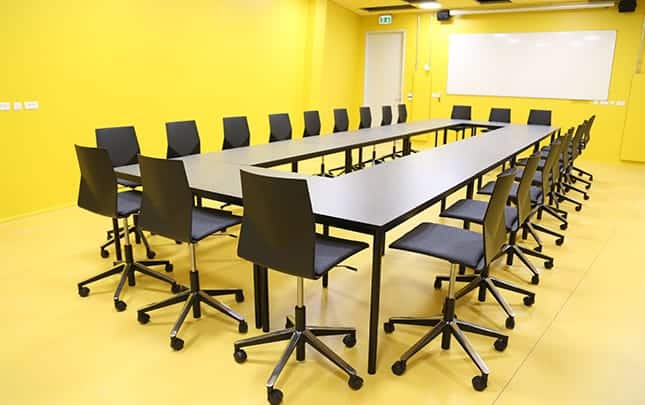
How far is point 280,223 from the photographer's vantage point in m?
2.05

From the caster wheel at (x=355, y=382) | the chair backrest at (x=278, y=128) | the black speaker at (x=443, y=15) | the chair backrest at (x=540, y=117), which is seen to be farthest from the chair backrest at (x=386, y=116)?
the caster wheel at (x=355, y=382)

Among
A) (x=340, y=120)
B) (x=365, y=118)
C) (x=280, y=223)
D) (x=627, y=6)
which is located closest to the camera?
(x=280, y=223)

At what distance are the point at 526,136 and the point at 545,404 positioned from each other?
4119 millimetres

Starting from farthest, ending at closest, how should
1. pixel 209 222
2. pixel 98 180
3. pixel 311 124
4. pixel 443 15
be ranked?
1. pixel 443 15
2. pixel 311 124
3. pixel 98 180
4. pixel 209 222

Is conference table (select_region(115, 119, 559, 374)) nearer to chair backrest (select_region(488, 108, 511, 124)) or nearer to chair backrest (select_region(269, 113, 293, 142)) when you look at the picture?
chair backrest (select_region(269, 113, 293, 142))

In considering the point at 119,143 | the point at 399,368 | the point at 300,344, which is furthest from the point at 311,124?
the point at 399,368

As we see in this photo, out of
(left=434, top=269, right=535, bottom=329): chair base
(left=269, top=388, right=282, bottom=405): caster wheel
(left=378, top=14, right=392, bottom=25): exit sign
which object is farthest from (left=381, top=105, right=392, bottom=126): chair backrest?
(left=269, top=388, right=282, bottom=405): caster wheel

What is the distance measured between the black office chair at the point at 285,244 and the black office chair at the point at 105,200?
108 centimetres

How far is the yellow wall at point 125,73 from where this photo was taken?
4.57 meters

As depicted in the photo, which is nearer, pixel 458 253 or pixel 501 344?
pixel 458 253

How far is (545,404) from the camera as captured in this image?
6.88ft

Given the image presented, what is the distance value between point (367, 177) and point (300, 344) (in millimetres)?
1172

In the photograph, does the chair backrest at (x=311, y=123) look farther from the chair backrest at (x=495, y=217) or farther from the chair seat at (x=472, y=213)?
the chair backrest at (x=495, y=217)

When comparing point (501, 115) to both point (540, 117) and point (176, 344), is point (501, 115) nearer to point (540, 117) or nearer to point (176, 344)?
point (540, 117)
